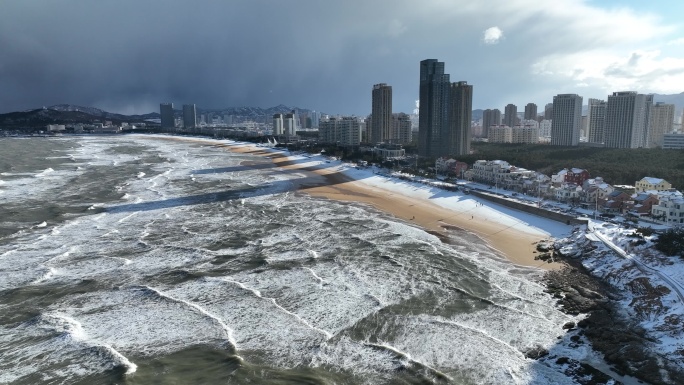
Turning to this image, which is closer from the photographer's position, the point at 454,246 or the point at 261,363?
the point at 261,363

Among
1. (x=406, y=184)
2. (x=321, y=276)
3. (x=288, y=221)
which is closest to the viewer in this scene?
(x=321, y=276)

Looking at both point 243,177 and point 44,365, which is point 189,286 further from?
point 243,177

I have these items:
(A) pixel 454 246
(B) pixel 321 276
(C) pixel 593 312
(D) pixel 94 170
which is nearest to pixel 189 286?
(B) pixel 321 276

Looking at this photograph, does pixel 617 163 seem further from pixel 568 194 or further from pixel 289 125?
pixel 289 125

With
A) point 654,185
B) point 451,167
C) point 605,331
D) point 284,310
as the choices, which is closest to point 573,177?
point 654,185

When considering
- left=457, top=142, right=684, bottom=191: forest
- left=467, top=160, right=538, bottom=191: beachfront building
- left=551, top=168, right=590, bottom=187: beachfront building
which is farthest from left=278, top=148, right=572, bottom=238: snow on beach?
left=457, top=142, right=684, bottom=191: forest

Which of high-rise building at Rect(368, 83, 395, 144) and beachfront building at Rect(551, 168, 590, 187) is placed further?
high-rise building at Rect(368, 83, 395, 144)

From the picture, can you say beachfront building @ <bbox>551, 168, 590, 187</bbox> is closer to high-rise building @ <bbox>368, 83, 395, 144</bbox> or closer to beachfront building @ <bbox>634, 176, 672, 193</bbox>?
beachfront building @ <bbox>634, 176, 672, 193</bbox>
